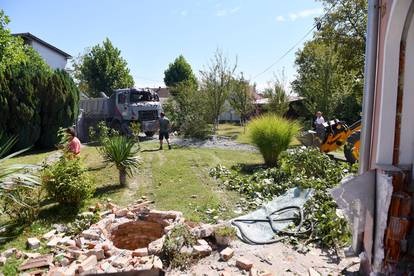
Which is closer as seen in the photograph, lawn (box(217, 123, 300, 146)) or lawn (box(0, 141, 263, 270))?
lawn (box(0, 141, 263, 270))

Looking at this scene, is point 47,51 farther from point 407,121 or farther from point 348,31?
point 407,121

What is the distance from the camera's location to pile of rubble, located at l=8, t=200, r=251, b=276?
4414 millimetres

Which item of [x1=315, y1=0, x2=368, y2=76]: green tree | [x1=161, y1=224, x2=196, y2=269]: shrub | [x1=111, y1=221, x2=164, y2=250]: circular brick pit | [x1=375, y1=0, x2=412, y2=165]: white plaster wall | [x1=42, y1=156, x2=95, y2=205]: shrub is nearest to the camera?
[x1=375, y1=0, x2=412, y2=165]: white plaster wall

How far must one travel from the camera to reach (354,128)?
34.9 ft

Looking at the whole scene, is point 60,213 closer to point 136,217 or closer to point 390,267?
point 136,217

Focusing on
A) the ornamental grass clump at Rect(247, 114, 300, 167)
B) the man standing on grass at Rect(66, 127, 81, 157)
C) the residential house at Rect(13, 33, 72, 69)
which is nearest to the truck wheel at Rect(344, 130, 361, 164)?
the ornamental grass clump at Rect(247, 114, 300, 167)

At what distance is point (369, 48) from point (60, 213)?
228 inches

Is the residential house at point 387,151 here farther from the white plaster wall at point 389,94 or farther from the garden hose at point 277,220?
the garden hose at point 277,220

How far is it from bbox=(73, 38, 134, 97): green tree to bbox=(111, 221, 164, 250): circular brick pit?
2864 cm

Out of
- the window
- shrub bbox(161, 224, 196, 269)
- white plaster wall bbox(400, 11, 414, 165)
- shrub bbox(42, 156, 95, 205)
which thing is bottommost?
shrub bbox(161, 224, 196, 269)

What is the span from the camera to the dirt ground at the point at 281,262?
14.3ft

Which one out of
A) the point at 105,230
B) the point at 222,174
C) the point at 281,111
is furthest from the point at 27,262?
the point at 281,111

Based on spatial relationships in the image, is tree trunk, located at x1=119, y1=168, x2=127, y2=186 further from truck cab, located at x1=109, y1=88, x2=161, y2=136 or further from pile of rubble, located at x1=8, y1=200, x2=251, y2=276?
truck cab, located at x1=109, y1=88, x2=161, y2=136

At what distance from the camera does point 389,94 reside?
373 centimetres
